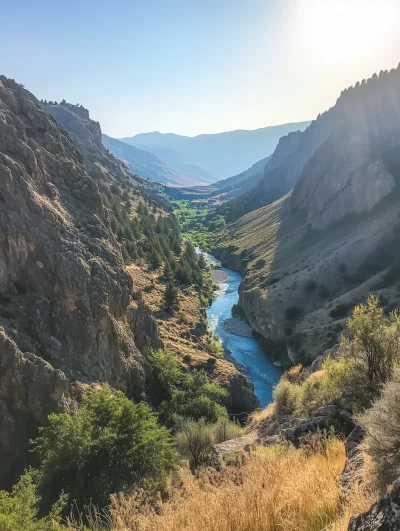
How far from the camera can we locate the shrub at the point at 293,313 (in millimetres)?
76062

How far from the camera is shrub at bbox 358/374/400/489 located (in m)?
6.57

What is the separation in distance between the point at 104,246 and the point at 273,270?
70867 mm

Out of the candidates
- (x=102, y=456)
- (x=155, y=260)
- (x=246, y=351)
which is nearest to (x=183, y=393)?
(x=102, y=456)

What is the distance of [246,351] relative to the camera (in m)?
70.0

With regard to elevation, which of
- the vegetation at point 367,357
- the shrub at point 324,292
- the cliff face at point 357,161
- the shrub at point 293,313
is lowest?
the shrub at point 293,313

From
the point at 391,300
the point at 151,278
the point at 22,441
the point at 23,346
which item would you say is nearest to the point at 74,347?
the point at 23,346

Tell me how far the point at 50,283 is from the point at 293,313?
57356 millimetres

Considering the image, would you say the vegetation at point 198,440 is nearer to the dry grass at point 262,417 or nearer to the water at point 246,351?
the dry grass at point 262,417

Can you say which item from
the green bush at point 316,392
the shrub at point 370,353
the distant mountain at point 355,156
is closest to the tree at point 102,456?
the green bush at point 316,392

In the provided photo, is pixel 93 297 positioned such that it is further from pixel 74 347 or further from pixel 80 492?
pixel 80 492

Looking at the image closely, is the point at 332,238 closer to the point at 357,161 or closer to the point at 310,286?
the point at 310,286

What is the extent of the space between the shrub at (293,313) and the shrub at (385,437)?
230 ft

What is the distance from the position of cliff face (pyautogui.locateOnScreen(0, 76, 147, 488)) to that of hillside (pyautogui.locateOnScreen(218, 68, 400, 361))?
3868 cm

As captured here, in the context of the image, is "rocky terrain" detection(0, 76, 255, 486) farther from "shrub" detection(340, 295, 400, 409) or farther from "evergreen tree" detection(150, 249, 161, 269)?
"evergreen tree" detection(150, 249, 161, 269)
